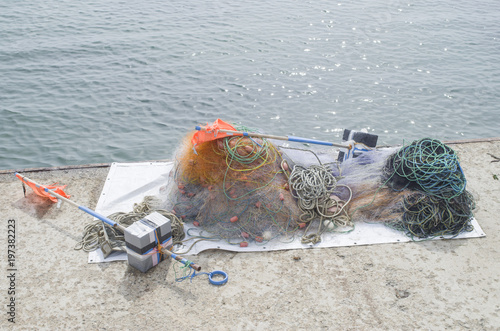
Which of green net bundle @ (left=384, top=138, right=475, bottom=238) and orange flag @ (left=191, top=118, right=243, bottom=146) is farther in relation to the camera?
green net bundle @ (left=384, top=138, right=475, bottom=238)

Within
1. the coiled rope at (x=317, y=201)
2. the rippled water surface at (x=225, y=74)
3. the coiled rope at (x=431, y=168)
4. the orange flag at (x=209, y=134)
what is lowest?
the rippled water surface at (x=225, y=74)

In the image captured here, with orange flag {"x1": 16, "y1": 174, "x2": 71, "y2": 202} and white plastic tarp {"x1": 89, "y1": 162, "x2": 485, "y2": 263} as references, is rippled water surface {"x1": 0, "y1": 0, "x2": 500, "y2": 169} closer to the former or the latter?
white plastic tarp {"x1": 89, "y1": 162, "x2": 485, "y2": 263}

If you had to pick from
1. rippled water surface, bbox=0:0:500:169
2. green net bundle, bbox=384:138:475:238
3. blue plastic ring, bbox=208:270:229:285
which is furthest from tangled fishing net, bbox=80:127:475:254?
rippled water surface, bbox=0:0:500:169

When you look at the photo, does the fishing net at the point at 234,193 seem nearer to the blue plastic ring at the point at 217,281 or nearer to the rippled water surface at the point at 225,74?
the blue plastic ring at the point at 217,281

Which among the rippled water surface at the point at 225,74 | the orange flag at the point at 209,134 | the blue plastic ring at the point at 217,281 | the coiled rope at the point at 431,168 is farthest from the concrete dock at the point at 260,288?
the rippled water surface at the point at 225,74

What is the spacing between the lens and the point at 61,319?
407 cm

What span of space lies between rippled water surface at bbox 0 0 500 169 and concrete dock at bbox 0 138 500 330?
12.8ft

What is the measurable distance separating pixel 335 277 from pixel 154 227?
189 cm

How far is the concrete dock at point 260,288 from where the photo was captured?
409 cm

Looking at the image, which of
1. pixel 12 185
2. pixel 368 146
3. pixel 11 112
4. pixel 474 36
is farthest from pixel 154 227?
pixel 474 36

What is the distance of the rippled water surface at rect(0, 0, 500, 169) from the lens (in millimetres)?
9289

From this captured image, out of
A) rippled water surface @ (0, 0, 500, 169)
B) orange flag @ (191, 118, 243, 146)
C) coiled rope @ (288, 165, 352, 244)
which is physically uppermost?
orange flag @ (191, 118, 243, 146)

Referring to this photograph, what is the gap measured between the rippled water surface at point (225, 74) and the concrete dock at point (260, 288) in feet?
12.8

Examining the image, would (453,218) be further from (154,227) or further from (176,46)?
(176,46)
